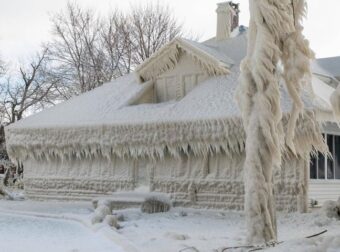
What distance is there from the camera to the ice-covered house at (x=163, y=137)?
1480 cm

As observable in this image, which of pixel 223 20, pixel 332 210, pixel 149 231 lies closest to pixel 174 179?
pixel 332 210

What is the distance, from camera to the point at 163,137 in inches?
623

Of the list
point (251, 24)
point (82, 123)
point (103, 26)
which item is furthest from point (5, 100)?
point (251, 24)

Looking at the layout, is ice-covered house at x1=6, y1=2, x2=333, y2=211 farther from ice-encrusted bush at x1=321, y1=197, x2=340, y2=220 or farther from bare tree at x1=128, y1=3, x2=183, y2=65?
bare tree at x1=128, y1=3, x2=183, y2=65

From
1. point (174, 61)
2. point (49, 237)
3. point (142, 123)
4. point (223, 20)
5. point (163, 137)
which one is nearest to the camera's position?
point (49, 237)

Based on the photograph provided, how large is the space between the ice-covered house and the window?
1.39 metres

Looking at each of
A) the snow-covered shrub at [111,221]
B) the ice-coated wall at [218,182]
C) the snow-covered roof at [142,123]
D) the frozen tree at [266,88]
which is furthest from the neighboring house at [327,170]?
the snow-covered shrub at [111,221]

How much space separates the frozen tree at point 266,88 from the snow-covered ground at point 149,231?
31.2 inches

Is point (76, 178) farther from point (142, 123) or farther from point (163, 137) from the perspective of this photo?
point (163, 137)

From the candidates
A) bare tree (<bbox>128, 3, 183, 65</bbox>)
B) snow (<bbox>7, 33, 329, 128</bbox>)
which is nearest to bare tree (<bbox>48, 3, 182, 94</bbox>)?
bare tree (<bbox>128, 3, 183, 65</bbox>)

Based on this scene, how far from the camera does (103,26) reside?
39.1m

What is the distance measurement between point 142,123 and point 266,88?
27.1ft

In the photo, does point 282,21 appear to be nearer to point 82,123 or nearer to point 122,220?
point 122,220

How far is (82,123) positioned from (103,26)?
22717mm
